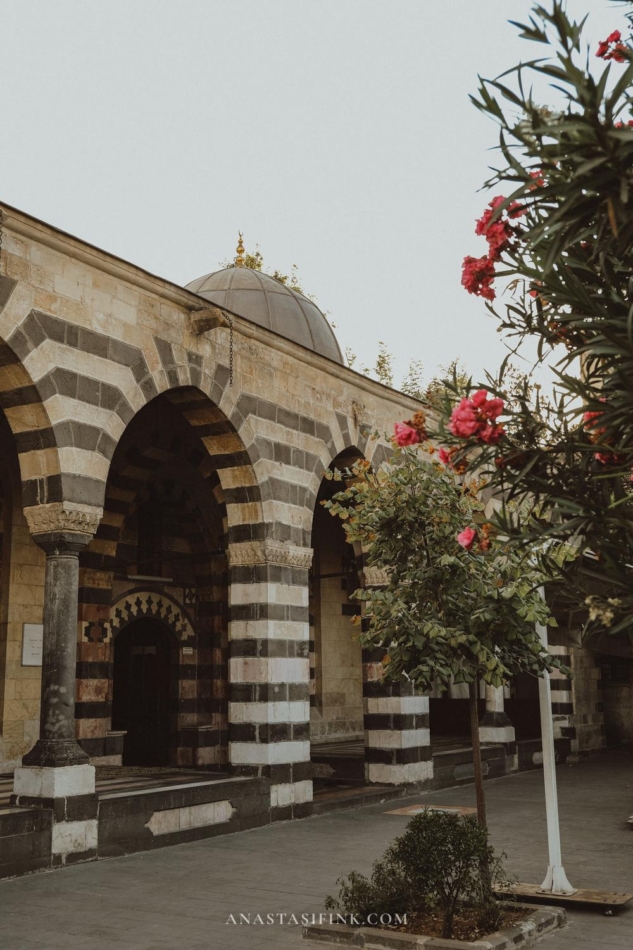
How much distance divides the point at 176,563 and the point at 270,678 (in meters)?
Answer: 4.04

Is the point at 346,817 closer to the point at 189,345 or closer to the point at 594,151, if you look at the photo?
the point at 189,345

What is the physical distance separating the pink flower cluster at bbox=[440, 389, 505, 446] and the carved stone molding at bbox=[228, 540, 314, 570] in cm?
740

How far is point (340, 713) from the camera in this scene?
1692cm

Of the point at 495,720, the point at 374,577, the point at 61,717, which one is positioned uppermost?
the point at 374,577

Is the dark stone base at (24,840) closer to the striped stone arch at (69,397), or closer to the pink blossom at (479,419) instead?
the striped stone arch at (69,397)

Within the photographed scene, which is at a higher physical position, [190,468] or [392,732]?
[190,468]

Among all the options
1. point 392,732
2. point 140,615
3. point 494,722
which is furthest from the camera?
point 494,722

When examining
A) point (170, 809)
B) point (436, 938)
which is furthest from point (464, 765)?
point (436, 938)

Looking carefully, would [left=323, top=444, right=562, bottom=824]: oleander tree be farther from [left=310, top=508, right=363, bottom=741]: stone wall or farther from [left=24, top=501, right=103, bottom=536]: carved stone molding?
[left=310, top=508, right=363, bottom=741]: stone wall

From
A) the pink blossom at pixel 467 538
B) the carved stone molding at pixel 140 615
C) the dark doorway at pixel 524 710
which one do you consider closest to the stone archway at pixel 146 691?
the carved stone molding at pixel 140 615

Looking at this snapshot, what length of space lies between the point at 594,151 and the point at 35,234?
6.50 m

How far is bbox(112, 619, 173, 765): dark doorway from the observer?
44.2 ft

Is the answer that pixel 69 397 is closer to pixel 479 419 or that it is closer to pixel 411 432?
pixel 411 432

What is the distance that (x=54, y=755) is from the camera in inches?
305
